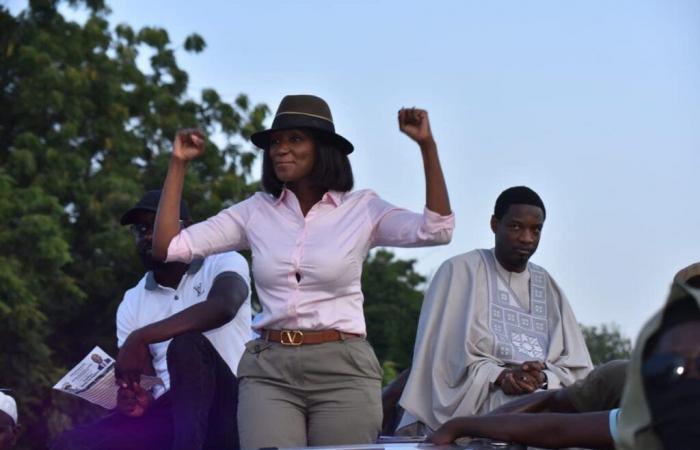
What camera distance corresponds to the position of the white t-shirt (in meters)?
6.79

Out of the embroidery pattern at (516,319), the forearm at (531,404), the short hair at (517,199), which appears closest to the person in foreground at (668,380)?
the forearm at (531,404)

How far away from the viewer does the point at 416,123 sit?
5.33 m

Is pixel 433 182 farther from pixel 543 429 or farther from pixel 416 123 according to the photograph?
pixel 543 429

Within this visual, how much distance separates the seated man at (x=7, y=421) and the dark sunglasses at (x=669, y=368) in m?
5.63

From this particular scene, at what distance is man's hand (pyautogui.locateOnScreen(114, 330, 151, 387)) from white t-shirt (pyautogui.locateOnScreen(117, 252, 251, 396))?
197 millimetres

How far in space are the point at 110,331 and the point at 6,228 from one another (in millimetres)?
4179

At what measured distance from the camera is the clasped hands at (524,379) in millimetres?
6961

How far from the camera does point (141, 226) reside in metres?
7.07

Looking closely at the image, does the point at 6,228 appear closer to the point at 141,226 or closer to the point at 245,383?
the point at 141,226

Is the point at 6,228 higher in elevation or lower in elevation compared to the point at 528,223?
higher

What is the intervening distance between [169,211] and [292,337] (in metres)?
0.67

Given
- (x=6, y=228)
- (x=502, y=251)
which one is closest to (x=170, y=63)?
(x=6, y=228)

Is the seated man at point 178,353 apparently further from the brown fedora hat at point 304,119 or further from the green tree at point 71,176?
the green tree at point 71,176

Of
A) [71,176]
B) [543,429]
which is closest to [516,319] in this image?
[543,429]
